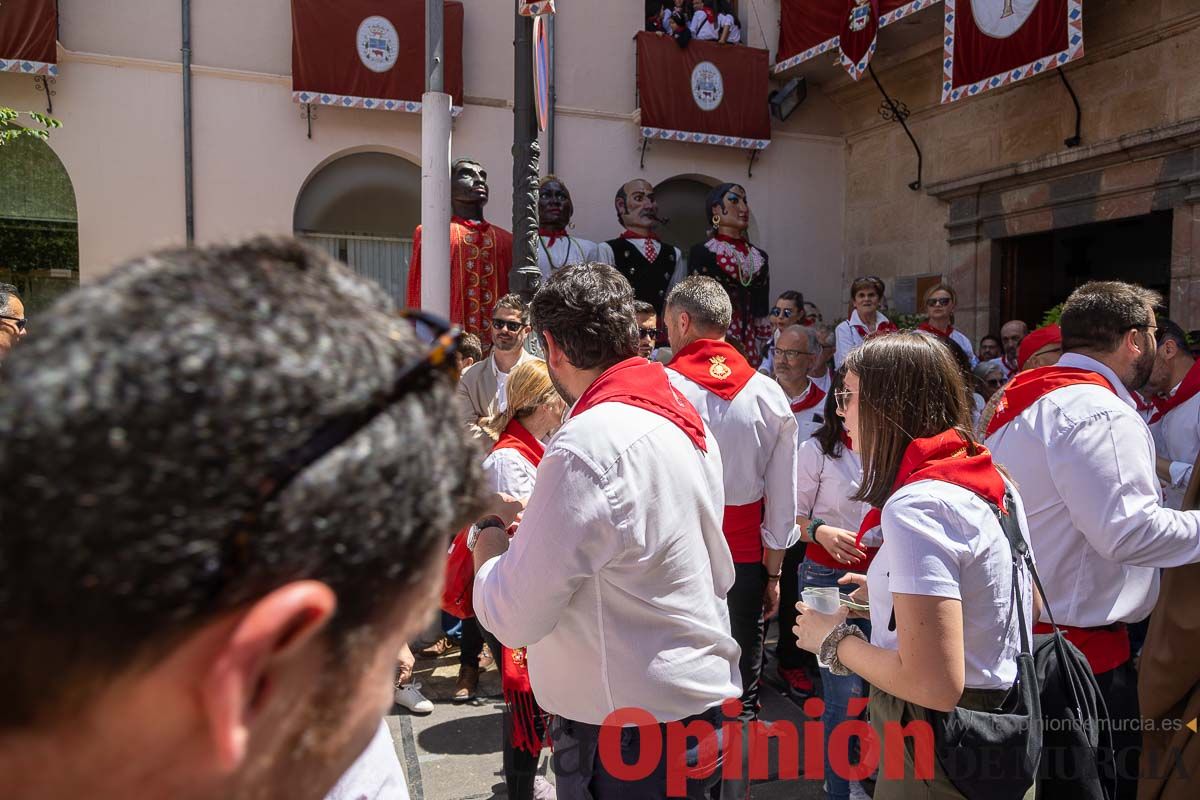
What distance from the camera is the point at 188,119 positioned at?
29.3ft

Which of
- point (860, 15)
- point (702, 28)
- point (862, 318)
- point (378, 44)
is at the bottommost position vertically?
point (862, 318)

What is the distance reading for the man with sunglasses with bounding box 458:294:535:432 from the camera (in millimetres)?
4605

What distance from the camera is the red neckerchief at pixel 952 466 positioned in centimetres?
180

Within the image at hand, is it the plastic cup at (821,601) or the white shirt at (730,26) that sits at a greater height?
the white shirt at (730,26)

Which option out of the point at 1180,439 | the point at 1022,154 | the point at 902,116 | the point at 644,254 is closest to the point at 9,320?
the point at 1180,439

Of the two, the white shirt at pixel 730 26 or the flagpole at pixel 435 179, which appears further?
the white shirt at pixel 730 26

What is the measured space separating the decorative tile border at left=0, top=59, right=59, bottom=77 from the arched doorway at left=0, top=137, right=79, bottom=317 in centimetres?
86

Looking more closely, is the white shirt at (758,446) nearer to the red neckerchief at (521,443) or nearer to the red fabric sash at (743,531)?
the red fabric sash at (743,531)

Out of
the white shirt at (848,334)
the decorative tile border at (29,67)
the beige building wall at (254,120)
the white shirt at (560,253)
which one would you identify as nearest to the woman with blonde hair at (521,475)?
the white shirt at (560,253)

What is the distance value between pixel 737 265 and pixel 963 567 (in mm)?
6294

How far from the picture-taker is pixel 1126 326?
105 inches

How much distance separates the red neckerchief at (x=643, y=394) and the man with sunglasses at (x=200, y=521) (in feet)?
4.34

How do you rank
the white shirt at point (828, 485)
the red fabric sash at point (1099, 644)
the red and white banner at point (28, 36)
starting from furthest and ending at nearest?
the red and white banner at point (28, 36) → the white shirt at point (828, 485) → the red fabric sash at point (1099, 644)

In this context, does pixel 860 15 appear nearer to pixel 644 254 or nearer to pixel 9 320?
pixel 644 254
